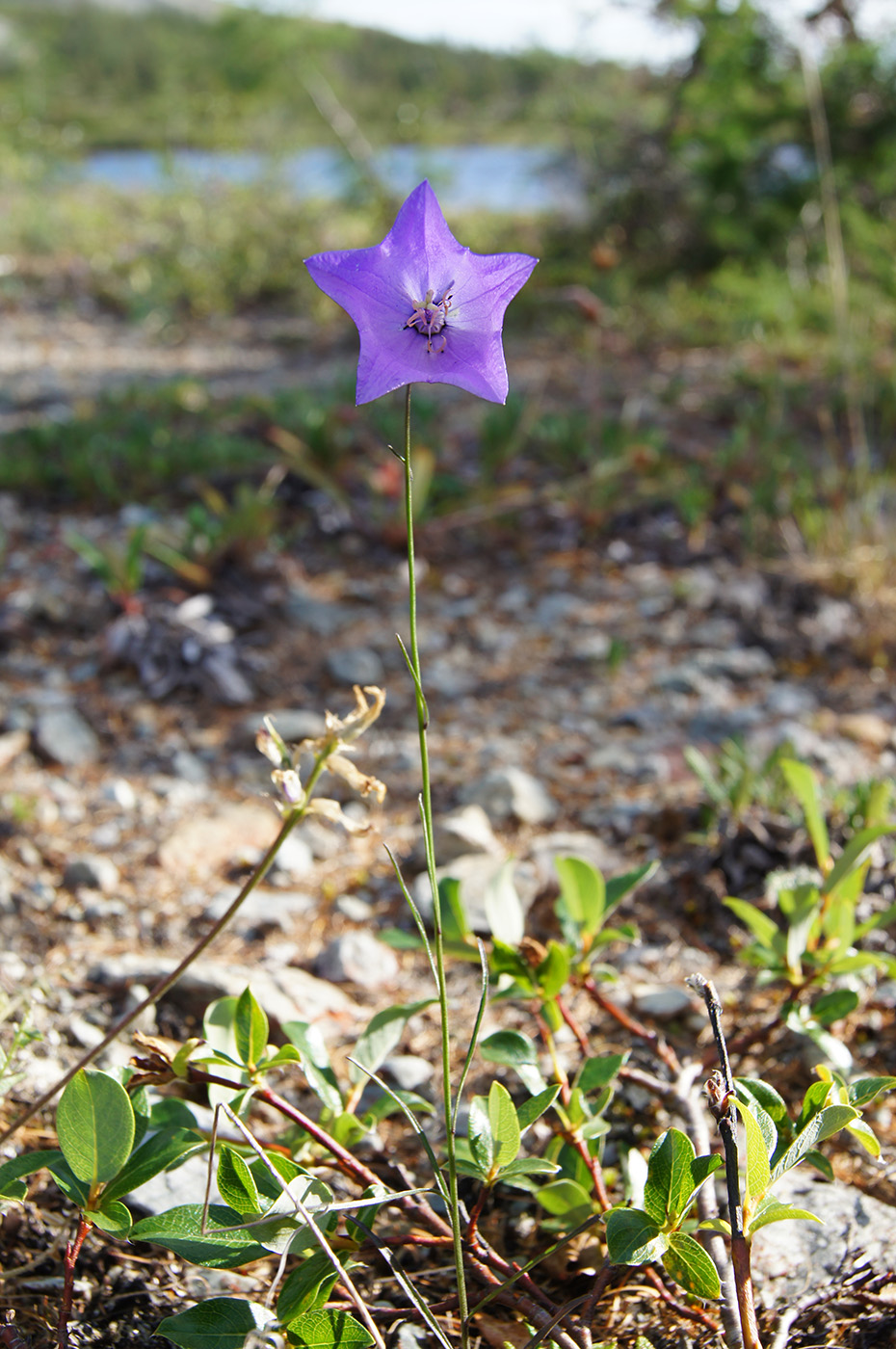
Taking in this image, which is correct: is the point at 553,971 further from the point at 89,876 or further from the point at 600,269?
the point at 600,269

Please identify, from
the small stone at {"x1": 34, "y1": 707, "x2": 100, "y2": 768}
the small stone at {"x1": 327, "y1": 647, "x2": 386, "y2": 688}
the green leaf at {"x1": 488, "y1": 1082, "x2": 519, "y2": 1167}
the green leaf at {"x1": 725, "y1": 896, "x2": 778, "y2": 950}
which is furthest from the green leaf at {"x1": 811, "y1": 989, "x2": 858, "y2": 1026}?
the small stone at {"x1": 34, "y1": 707, "x2": 100, "y2": 768}

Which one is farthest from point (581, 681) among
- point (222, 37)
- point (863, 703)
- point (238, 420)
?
point (222, 37)

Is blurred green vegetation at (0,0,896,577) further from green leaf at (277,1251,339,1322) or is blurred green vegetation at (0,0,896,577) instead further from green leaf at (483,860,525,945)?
green leaf at (277,1251,339,1322)

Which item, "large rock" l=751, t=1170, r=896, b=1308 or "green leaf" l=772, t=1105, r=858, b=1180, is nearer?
"green leaf" l=772, t=1105, r=858, b=1180

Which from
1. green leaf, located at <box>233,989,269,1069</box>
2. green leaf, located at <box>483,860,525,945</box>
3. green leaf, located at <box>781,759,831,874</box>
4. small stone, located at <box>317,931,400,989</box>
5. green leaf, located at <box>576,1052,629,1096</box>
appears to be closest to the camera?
green leaf, located at <box>233,989,269,1069</box>

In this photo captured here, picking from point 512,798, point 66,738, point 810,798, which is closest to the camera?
point 810,798

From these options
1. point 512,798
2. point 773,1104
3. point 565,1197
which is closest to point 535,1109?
point 565,1197
